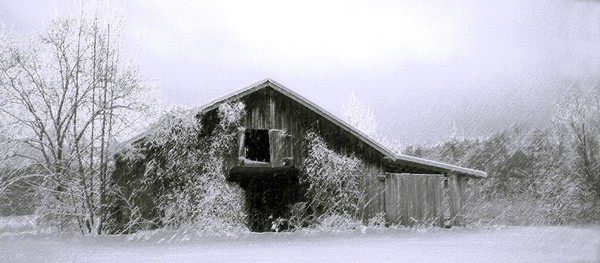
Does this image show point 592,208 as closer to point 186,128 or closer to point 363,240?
point 363,240

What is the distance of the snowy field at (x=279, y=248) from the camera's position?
7.14m

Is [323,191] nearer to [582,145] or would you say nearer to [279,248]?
[279,248]

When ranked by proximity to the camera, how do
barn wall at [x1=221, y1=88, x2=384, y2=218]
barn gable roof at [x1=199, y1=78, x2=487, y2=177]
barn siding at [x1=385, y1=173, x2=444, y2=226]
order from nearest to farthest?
barn gable roof at [x1=199, y1=78, x2=487, y2=177], barn wall at [x1=221, y1=88, x2=384, y2=218], barn siding at [x1=385, y1=173, x2=444, y2=226]

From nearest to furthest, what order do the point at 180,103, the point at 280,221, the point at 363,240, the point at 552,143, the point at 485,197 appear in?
the point at 363,240 < the point at 180,103 < the point at 280,221 < the point at 552,143 < the point at 485,197

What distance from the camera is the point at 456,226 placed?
1438 cm

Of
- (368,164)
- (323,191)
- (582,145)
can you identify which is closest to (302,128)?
(323,191)

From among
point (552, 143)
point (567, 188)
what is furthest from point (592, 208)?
point (552, 143)

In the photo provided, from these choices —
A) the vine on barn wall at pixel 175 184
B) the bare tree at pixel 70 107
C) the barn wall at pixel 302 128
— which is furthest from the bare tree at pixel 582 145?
the bare tree at pixel 70 107

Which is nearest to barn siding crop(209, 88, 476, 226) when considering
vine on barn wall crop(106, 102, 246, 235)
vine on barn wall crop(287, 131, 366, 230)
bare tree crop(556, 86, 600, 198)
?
vine on barn wall crop(287, 131, 366, 230)

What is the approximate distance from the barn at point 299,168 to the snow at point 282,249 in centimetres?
230

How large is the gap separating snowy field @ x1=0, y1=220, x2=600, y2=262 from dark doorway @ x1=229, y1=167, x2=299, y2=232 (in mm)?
2497

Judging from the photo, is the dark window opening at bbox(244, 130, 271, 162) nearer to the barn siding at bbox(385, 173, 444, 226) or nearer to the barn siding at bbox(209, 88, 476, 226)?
the barn siding at bbox(209, 88, 476, 226)

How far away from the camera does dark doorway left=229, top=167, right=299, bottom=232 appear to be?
1355cm

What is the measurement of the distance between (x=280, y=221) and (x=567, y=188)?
11.7 meters
